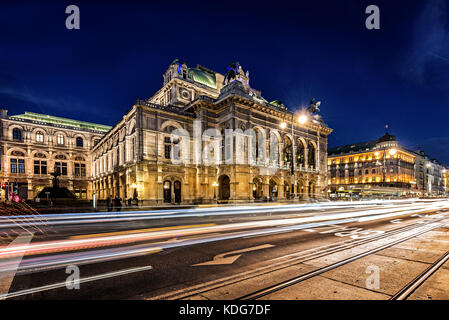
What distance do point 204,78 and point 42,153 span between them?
4515 cm

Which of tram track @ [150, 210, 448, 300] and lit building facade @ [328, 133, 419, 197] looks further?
lit building facade @ [328, 133, 419, 197]

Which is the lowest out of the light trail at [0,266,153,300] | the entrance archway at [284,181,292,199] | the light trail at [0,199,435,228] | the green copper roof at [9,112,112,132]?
the entrance archway at [284,181,292,199]

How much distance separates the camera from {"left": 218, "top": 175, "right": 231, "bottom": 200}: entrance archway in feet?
122

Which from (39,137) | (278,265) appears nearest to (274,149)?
(278,265)

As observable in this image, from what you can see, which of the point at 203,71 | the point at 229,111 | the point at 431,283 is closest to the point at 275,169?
the point at 229,111

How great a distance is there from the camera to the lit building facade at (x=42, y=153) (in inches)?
2007

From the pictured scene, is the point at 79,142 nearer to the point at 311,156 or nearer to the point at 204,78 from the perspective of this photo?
the point at 204,78

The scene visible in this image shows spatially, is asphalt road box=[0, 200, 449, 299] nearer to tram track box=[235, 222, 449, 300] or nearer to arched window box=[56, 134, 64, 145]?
tram track box=[235, 222, 449, 300]

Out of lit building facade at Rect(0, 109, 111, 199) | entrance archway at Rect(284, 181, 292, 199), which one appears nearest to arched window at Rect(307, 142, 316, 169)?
entrance archway at Rect(284, 181, 292, 199)

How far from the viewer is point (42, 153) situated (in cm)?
5494

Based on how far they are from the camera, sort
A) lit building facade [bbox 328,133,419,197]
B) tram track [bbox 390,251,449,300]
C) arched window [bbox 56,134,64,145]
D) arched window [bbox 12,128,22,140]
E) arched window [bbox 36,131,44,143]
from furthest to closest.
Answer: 1. lit building facade [bbox 328,133,419,197]
2. arched window [bbox 56,134,64,145]
3. arched window [bbox 36,131,44,143]
4. arched window [bbox 12,128,22,140]
5. tram track [bbox 390,251,449,300]

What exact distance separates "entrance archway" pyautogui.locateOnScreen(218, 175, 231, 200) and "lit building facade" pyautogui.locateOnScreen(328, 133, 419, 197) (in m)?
51.5

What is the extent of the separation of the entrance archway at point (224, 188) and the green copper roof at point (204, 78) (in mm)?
25337

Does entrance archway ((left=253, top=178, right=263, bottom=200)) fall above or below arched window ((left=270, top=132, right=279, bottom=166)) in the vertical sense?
below
